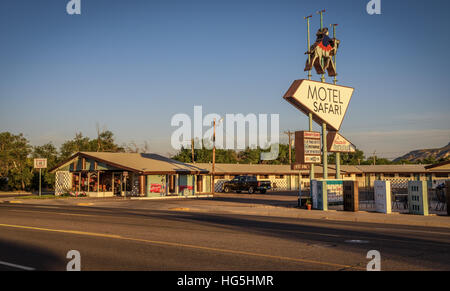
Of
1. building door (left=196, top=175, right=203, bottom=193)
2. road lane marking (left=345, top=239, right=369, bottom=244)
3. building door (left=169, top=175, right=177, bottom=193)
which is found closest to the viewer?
road lane marking (left=345, top=239, right=369, bottom=244)

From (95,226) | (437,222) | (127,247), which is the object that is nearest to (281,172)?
(437,222)

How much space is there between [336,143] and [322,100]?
298cm

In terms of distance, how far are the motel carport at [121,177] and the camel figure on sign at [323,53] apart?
729 inches

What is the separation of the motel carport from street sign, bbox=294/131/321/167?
17286 mm

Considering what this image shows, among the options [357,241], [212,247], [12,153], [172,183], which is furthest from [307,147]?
[12,153]

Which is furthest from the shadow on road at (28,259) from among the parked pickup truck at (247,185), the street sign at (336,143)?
the parked pickup truck at (247,185)

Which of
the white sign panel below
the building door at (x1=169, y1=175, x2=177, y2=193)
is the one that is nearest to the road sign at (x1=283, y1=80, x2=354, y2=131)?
the white sign panel below

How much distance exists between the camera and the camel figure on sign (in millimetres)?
27516

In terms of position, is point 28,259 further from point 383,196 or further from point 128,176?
point 128,176

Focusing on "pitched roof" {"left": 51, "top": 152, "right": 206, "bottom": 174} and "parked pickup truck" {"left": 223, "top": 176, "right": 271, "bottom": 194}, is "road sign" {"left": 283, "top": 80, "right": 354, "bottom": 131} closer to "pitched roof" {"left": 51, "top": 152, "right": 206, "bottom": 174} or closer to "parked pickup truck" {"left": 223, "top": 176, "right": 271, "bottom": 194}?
"pitched roof" {"left": 51, "top": 152, "right": 206, "bottom": 174}

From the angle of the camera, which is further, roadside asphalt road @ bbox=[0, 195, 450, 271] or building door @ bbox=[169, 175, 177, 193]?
building door @ bbox=[169, 175, 177, 193]

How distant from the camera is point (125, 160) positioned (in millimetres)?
42906

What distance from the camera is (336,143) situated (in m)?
28.0

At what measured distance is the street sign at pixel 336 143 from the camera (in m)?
27.9
